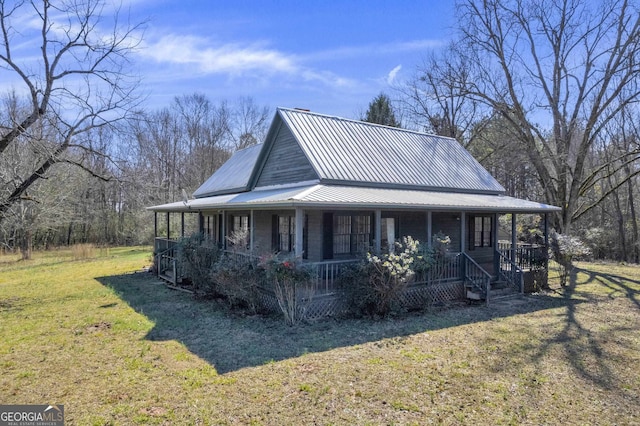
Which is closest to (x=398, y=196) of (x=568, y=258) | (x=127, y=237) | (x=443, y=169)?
(x=443, y=169)

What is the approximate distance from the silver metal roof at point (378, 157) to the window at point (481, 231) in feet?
4.36

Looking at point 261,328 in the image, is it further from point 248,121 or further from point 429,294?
point 248,121

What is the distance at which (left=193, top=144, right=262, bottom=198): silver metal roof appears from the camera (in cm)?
1694

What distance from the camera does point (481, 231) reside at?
15258mm

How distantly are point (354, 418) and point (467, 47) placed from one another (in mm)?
25650

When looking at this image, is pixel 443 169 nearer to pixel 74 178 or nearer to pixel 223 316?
pixel 223 316

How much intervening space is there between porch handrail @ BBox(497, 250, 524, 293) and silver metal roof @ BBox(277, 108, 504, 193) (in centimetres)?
340

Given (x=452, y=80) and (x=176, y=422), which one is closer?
(x=176, y=422)

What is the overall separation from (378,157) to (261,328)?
8.14 metres

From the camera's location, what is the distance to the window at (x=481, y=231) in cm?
1488

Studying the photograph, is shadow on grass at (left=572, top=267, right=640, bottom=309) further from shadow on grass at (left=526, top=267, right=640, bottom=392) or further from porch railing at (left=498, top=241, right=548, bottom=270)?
porch railing at (left=498, top=241, right=548, bottom=270)

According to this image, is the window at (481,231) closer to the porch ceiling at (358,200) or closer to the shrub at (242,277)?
the porch ceiling at (358,200)

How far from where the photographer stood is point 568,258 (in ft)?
45.3

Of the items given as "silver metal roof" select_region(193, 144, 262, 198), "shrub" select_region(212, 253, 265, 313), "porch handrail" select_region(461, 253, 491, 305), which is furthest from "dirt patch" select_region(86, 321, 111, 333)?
"porch handrail" select_region(461, 253, 491, 305)
